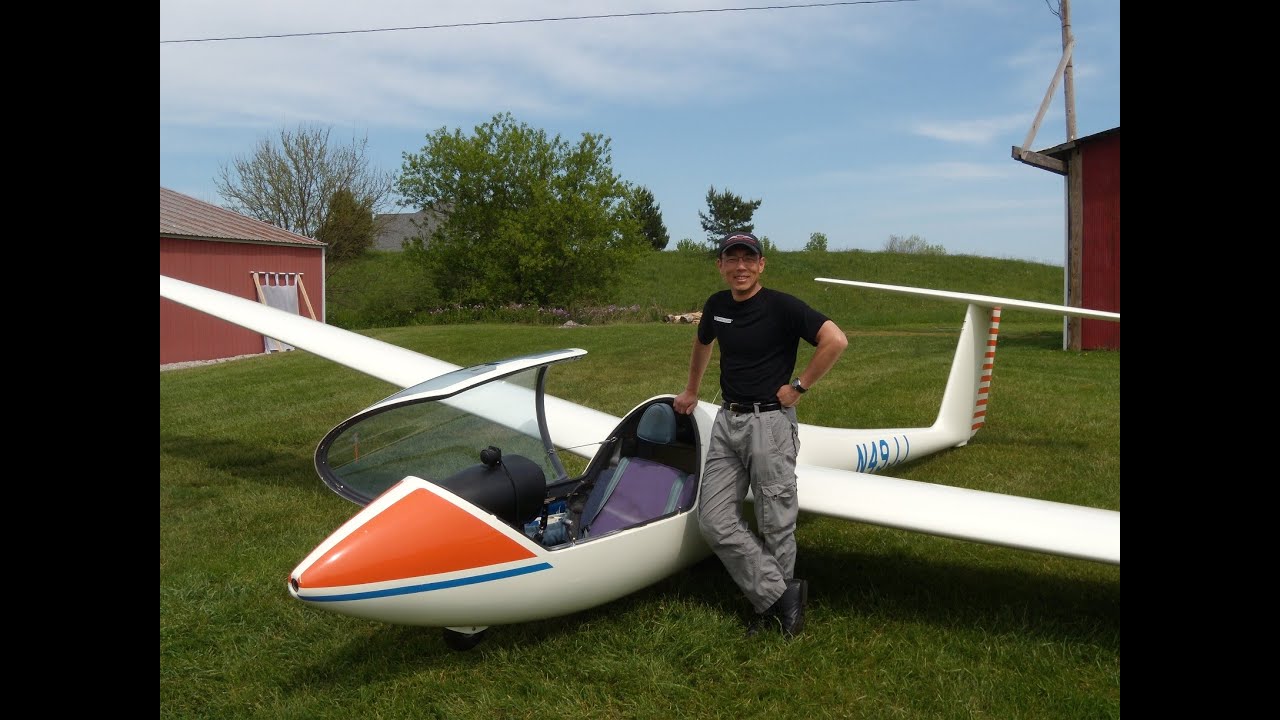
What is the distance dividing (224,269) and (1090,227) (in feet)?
67.3

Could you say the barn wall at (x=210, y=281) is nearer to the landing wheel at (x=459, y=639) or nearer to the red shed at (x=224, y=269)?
the red shed at (x=224, y=269)

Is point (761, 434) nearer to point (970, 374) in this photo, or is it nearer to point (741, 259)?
point (741, 259)

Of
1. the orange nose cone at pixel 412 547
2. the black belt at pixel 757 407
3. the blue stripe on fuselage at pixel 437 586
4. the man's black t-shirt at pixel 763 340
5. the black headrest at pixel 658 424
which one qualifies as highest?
the man's black t-shirt at pixel 763 340

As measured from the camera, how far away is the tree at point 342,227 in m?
40.2

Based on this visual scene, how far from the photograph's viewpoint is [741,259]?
4.33 m

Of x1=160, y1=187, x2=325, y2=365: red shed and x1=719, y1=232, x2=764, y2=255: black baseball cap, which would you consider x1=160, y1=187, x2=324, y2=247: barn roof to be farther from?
x1=719, y1=232, x2=764, y2=255: black baseball cap

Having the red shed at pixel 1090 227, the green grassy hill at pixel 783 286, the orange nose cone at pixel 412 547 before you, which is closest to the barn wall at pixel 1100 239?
the red shed at pixel 1090 227

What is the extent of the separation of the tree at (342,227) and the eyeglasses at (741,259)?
38.8 m

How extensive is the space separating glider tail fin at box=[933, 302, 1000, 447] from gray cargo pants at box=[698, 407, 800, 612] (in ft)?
12.3

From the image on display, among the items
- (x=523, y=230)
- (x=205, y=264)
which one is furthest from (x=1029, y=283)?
(x=205, y=264)

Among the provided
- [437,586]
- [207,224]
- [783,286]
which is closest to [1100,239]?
[437,586]

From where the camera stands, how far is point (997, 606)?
186 inches

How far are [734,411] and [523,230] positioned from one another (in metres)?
28.3

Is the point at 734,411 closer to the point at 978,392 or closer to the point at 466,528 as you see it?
the point at 466,528
